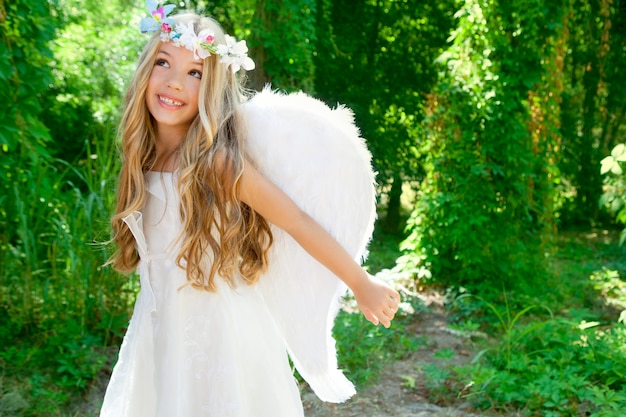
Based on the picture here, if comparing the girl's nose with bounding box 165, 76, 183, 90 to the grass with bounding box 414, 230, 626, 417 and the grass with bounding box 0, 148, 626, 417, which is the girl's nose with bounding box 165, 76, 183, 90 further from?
the grass with bounding box 414, 230, 626, 417

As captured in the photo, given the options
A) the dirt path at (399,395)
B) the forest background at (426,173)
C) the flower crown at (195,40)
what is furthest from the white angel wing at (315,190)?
the dirt path at (399,395)

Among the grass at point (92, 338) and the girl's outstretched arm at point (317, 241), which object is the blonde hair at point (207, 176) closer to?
the girl's outstretched arm at point (317, 241)

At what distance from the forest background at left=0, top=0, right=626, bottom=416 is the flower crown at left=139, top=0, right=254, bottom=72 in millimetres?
434

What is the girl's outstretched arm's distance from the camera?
1.63m

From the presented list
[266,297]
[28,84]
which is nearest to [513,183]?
[28,84]

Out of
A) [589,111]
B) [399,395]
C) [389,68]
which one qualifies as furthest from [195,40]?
[589,111]

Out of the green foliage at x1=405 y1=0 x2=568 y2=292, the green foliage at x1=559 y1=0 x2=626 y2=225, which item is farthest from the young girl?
the green foliage at x1=559 y1=0 x2=626 y2=225

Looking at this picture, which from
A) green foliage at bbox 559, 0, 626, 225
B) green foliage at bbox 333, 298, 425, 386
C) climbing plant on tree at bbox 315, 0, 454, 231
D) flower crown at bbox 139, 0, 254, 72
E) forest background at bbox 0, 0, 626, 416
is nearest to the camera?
flower crown at bbox 139, 0, 254, 72

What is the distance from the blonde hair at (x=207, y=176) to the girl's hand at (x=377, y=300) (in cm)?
31

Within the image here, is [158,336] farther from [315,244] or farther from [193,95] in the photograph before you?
[193,95]

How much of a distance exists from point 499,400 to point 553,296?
2.05 meters

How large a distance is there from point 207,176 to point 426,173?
15.2 feet

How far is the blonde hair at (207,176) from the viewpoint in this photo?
1.70 meters

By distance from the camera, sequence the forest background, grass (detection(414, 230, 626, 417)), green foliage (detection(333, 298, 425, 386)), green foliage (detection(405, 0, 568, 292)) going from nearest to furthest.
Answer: grass (detection(414, 230, 626, 417))
the forest background
green foliage (detection(333, 298, 425, 386))
green foliage (detection(405, 0, 568, 292))
